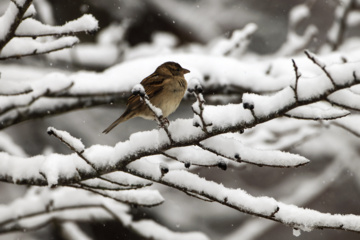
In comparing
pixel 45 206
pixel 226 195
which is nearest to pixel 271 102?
pixel 226 195

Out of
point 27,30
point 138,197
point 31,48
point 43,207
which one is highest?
point 27,30

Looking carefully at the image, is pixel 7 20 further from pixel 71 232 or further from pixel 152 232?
pixel 71 232

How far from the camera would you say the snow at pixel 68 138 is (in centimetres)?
212

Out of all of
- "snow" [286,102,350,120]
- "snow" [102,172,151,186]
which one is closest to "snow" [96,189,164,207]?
"snow" [102,172,151,186]

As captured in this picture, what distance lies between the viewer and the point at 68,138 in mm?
→ 2193

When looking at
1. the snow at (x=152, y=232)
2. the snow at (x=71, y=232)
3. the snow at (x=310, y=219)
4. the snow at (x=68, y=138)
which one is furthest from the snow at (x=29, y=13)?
the snow at (x=71, y=232)

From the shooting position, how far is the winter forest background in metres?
2.21

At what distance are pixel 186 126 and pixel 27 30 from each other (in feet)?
2.89

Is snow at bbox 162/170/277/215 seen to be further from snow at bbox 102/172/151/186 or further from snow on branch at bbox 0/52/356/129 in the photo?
snow on branch at bbox 0/52/356/129

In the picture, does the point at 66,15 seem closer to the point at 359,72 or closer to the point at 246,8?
the point at 246,8

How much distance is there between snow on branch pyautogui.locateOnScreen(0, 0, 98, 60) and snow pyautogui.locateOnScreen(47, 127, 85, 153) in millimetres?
515

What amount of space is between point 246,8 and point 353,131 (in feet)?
18.6

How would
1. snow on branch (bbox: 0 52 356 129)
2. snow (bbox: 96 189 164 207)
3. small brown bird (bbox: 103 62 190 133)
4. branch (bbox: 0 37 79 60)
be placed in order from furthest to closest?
1. snow on branch (bbox: 0 52 356 129)
2. small brown bird (bbox: 103 62 190 133)
3. snow (bbox: 96 189 164 207)
4. branch (bbox: 0 37 79 60)

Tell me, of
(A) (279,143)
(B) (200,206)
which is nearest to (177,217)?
(B) (200,206)
